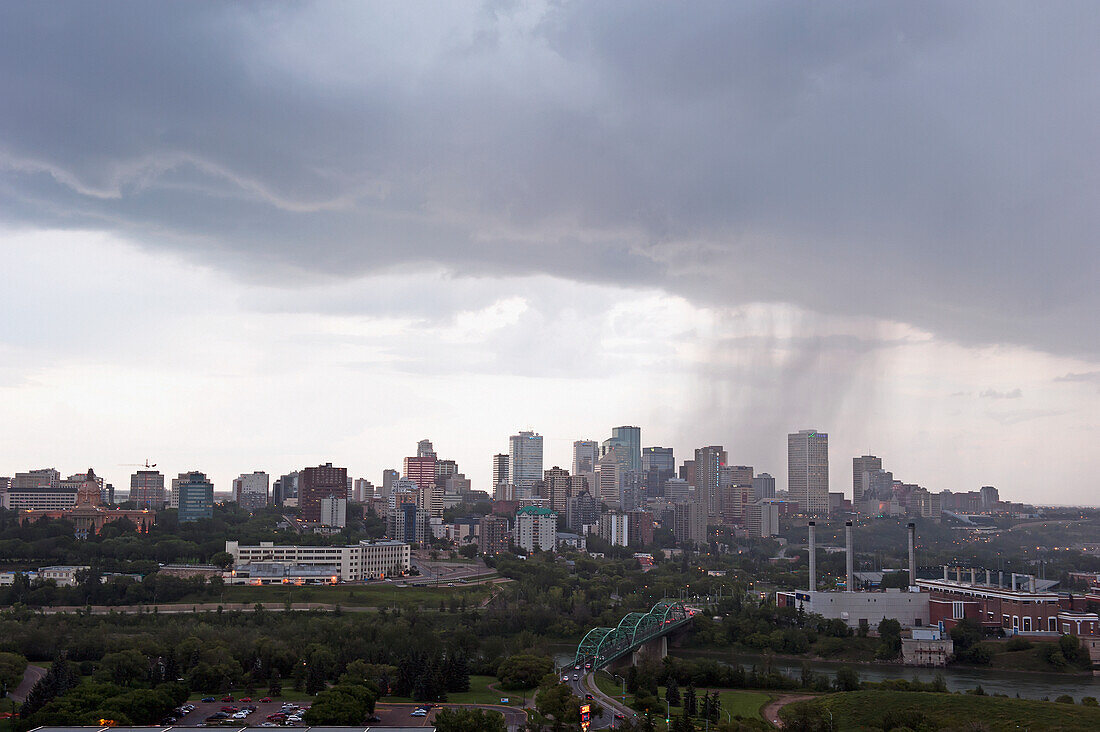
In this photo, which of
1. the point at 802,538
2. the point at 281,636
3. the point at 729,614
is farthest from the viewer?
the point at 802,538

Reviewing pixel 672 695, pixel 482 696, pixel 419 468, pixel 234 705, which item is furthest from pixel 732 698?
pixel 419 468

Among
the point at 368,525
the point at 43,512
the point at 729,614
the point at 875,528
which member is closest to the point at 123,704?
the point at 729,614

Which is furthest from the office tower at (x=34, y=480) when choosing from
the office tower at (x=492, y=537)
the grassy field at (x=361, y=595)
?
the grassy field at (x=361, y=595)

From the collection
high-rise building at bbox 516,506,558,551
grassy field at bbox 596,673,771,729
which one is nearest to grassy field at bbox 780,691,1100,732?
grassy field at bbox 596,673,771,729

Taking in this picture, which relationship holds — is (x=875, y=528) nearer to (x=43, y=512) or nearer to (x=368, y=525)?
(x=368, y=525)

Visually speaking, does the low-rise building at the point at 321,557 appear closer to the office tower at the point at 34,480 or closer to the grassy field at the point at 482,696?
the grassy field at the point at 482,696

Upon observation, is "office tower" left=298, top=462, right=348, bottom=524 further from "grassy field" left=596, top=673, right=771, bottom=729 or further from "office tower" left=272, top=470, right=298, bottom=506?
"grassy field" left=596, top=673, right=771, bottom=729

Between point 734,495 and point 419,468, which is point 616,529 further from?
point 419,468
